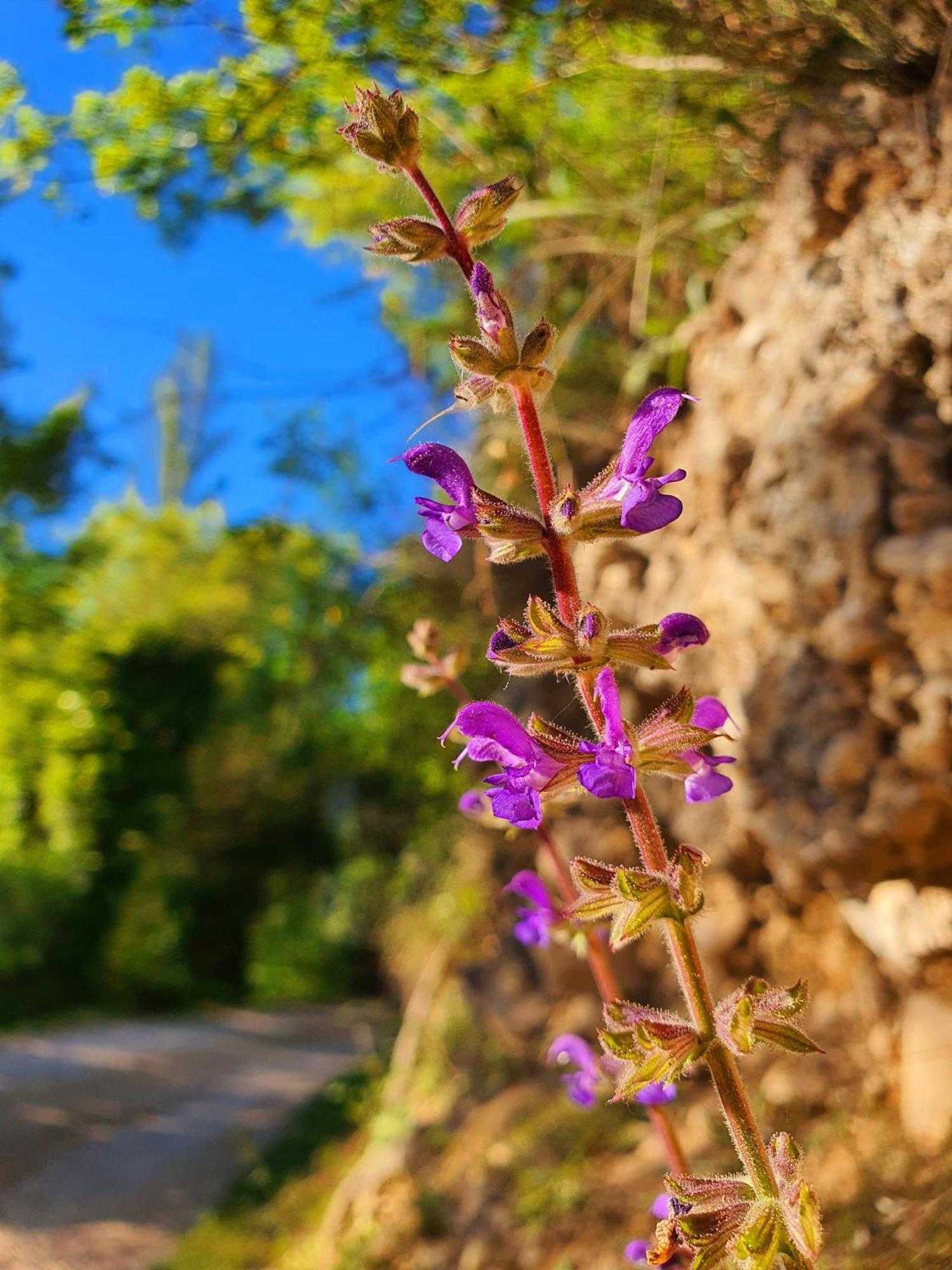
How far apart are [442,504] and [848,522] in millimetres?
2192

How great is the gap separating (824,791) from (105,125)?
372 cm

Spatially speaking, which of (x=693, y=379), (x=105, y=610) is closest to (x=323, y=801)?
(x=105, y=610)

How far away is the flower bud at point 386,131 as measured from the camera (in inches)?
52.9

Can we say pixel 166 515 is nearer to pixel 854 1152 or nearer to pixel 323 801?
pixel 323 801

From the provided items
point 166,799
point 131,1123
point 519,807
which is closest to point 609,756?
point 519,807

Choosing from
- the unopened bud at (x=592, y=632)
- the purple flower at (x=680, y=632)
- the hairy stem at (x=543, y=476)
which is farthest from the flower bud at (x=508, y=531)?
the purple flower at (x=680, y=632)

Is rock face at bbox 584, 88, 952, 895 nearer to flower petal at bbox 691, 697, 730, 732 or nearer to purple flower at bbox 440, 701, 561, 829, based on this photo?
flower petal at bbox 691, 697, 730, 732

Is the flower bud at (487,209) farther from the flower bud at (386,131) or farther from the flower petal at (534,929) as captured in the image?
the flower petal at (534,929)

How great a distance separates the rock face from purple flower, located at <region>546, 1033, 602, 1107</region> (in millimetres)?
1546

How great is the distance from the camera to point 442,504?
1373 millimetres

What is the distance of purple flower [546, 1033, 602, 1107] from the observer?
5.78 ft

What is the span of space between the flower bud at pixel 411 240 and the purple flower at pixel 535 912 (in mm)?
1106

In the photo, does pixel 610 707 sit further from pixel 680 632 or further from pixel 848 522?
pixel 848 522

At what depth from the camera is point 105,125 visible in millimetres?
3580
